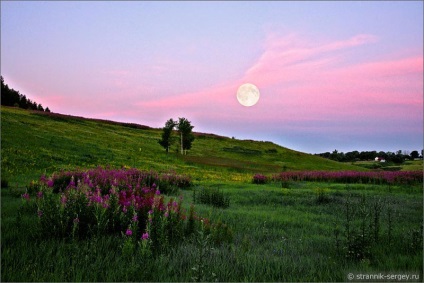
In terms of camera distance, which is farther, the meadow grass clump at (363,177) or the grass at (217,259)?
the meadow grass clump at (363,177)

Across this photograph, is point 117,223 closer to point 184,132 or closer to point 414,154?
point 184,132

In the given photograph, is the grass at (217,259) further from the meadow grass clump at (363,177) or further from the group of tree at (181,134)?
the group of tree at (181,134)

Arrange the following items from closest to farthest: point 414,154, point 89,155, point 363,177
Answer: point 363,177
point 89,155
point 414,154

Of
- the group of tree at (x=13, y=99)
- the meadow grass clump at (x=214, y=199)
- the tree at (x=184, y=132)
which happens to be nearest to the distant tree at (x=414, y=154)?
the tree at (x=184, y=132)

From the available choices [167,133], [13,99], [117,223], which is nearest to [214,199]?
[117,223]

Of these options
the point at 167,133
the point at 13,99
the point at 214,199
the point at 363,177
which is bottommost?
the point at 214,199

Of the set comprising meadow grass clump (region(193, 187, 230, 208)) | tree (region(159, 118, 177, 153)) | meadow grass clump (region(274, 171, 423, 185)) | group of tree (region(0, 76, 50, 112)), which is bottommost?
meadow grass clump (region(193, 187, 230, 208))

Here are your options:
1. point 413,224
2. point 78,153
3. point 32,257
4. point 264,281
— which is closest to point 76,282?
point 32,257

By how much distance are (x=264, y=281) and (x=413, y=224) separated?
19.2 ft

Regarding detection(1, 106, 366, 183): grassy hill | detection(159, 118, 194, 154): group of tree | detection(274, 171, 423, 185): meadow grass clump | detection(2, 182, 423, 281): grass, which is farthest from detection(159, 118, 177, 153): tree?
detection(2, 182, 423, 281): grass

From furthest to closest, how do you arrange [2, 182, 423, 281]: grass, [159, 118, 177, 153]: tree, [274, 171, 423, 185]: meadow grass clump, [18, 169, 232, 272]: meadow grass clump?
[159, 118, 177, 153]: tree, [274, 171, 423, 185]: meadow grass clump, [18, 169, 232, 272]: meadow grass clump, [2, 182, 423, 281]: grass

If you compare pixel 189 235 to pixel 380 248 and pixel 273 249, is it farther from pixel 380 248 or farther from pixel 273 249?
pixel 380 248

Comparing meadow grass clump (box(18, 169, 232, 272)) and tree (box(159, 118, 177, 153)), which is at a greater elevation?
tree (box(159, 118, 177, 153))

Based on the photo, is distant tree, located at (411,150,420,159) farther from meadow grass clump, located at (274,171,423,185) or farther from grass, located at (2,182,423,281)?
grass, located at (2,182,423,281)
